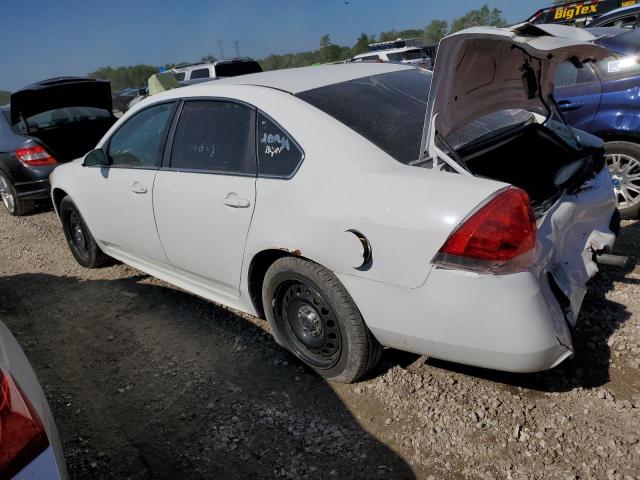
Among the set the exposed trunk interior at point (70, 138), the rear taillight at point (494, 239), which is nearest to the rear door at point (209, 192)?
the rear taillight at point (494, 239)

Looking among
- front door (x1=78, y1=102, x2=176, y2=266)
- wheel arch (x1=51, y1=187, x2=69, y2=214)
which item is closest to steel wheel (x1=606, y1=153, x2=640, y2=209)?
front door (x1=78, y1=102, x2=176, y2=266)

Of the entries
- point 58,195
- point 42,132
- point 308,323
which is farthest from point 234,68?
point 308,323

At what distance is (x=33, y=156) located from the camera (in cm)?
648

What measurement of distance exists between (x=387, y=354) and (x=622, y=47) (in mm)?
3492

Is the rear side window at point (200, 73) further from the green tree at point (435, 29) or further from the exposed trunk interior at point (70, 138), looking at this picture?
the green tree at point (435, 29)

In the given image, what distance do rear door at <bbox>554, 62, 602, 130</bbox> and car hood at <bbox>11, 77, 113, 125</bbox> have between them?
588cm

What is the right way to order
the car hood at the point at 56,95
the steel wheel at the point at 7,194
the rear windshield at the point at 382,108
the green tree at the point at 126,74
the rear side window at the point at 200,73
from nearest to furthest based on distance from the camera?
1. the rear windshield at the point at 382,108
2. the car hood at the point at 56,95
3. the steel wheel at the point at 7,194
4. the rear side window at the point at 200,73
5. the green tree at the point at 126,74

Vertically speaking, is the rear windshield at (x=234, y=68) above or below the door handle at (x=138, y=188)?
above

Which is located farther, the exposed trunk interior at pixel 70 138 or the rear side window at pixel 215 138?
the exposed trunk interior at pixel 70 138

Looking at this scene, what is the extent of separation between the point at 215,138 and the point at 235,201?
49cm

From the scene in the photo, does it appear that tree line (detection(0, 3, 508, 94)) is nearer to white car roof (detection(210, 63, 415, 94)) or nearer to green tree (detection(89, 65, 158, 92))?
green tree (detection(89, 65, 158, 92))

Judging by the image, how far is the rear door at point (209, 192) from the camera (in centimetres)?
279

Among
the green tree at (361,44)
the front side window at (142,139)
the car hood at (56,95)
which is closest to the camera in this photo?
the front side window at (142,139)

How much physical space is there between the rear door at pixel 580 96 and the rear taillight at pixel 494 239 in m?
2.89
